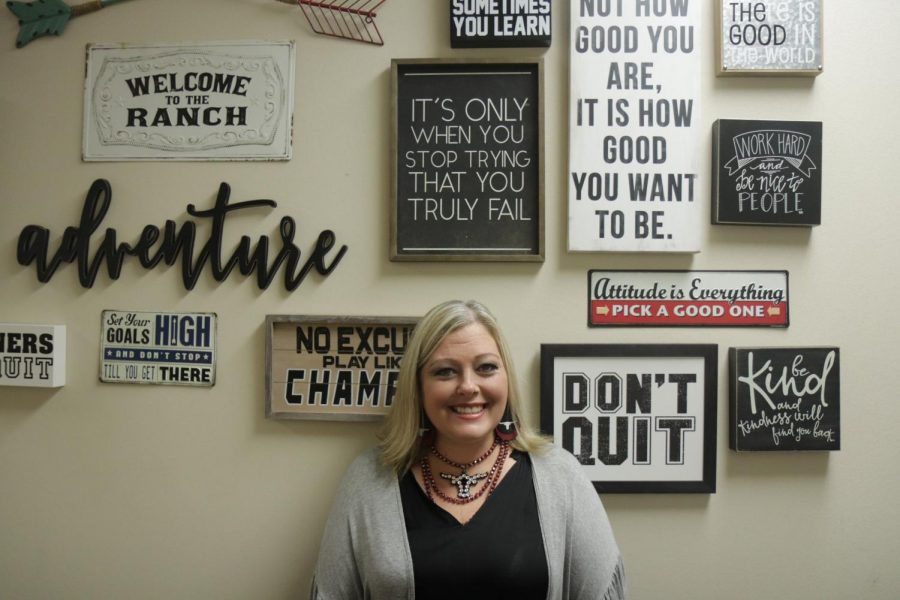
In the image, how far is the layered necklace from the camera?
135 centimetres

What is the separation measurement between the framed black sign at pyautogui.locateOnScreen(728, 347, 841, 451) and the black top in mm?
704

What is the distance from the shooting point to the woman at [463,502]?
1274 millimetres

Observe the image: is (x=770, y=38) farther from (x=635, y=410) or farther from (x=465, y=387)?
(x=465, y=387)

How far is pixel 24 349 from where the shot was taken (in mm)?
1633

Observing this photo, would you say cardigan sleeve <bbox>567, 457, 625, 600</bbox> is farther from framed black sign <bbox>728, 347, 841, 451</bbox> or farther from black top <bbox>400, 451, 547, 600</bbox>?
framed black sign <bbox>728, 347, 841, 451</bbox>

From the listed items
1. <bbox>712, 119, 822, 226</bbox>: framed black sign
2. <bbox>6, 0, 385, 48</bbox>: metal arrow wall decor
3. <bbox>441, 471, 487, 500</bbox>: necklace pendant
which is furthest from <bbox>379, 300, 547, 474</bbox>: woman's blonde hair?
<bbox>6, 0, 385, 48</bbox>: metal arrow wall decor

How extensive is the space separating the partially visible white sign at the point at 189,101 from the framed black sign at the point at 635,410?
1.07 meters

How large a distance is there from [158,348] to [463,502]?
3.35 feet

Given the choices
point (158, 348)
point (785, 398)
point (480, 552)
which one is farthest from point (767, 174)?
point (158, 348)

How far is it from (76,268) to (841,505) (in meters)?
2.40

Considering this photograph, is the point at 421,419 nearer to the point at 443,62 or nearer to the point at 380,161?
the point at 380,161

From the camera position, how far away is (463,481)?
1.35 m

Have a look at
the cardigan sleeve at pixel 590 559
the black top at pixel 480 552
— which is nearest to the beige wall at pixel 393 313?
the cardigan sleeve at pixel 590 559

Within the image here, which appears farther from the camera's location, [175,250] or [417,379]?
[175,250]
